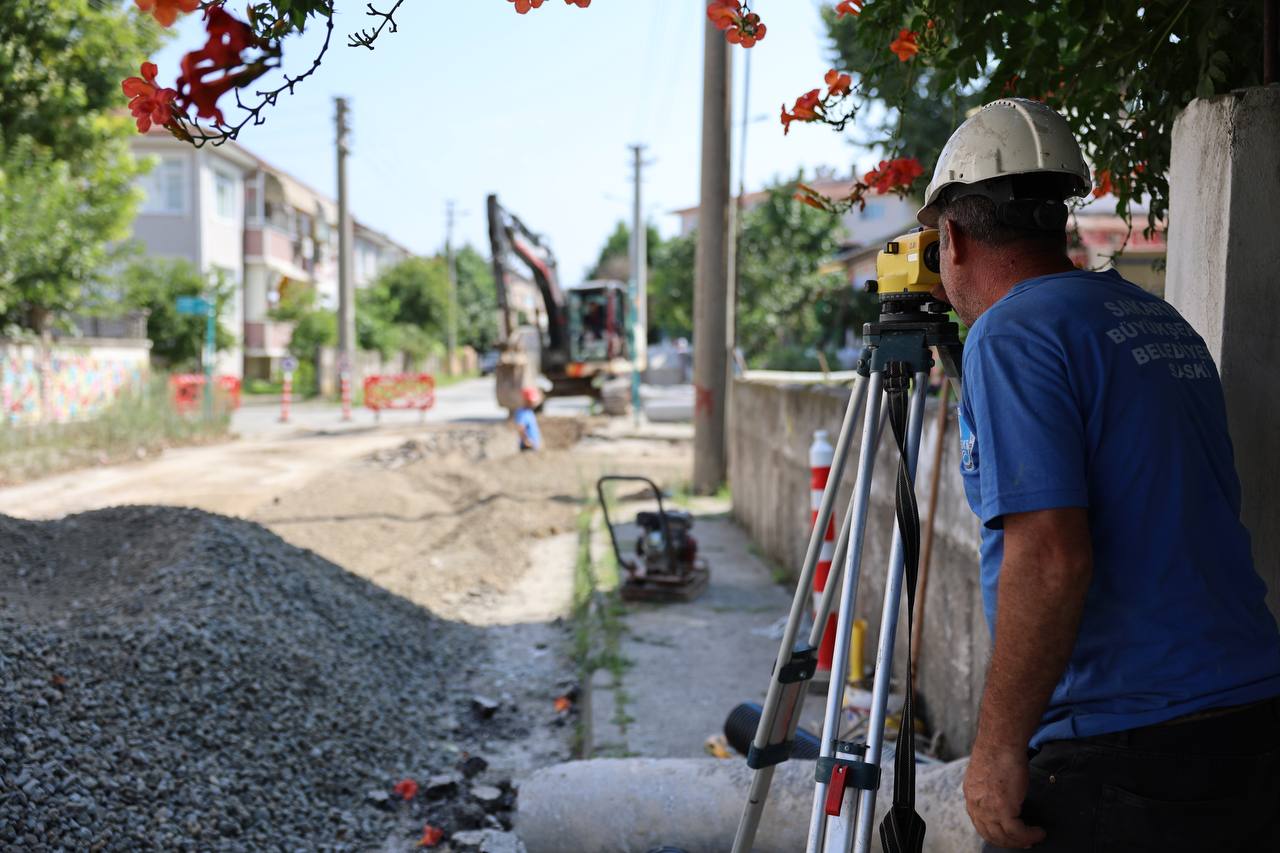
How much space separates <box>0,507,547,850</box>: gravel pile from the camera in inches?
147

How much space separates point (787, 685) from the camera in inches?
101

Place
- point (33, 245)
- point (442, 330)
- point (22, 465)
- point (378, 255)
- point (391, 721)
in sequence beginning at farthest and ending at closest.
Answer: point (378, 255) → point (442, 330) → point (33, 245) → point (22, 465) → point (391, 721)

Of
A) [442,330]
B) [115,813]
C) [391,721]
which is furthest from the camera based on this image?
[442,330]

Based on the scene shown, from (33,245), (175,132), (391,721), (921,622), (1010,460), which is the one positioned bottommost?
(391,721)

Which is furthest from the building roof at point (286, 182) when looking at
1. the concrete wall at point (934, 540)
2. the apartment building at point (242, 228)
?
the concrete wall at point (934, 540)

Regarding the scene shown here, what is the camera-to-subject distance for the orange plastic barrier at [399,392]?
2575 cm

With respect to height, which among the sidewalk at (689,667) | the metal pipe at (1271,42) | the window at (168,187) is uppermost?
the window at (168,187)

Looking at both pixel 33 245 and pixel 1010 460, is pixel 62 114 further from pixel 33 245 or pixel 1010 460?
pixel 1010 460

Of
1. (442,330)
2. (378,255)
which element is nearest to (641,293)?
(442,330)

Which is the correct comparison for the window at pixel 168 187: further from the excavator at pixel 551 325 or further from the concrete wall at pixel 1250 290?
the concrete wall at pixel 1250 290

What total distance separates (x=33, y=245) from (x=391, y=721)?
47.4 feet

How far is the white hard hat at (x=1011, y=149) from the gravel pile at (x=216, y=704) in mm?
3277

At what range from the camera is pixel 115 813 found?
142 inches

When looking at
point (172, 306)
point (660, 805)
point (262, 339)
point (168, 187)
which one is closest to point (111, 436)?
point (172, 306)
